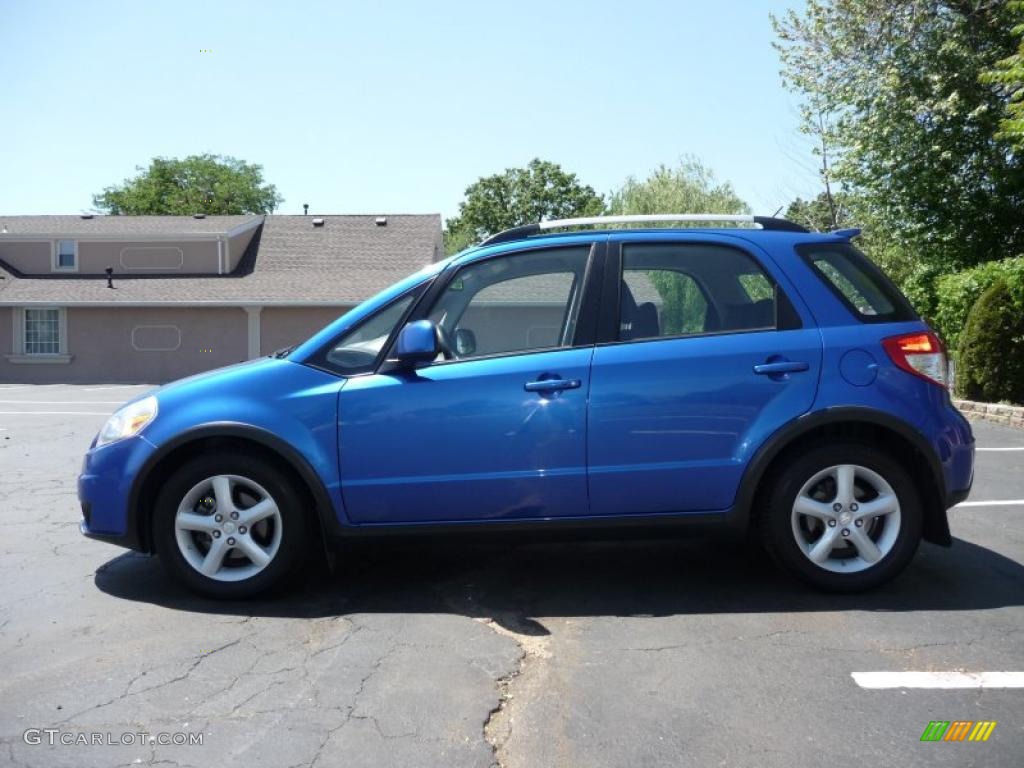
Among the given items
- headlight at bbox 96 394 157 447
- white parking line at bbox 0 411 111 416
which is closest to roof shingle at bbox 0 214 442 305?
white parking line at bbox 0 411 111 416

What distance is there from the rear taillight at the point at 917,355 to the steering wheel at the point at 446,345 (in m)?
2.15

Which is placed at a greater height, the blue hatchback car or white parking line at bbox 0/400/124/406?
the blue hatchback car

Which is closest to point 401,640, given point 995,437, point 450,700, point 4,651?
point 450,700

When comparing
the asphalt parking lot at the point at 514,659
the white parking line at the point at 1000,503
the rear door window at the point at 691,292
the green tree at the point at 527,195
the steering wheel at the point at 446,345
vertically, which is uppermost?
the green tree at the point at 527,195

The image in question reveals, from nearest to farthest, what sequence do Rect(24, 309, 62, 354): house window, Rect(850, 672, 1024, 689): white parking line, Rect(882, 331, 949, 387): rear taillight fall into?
Rect(850, 672, 1024, 689): white parking line
Rect(882, 331, 949, 387): rear taillight
Rect(24, 309, 62, 354): house window

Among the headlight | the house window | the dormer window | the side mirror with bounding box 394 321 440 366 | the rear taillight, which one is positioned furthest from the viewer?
the dormer window

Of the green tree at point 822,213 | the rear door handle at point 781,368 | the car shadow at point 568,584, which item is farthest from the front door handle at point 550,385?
the green tree at point 822,213

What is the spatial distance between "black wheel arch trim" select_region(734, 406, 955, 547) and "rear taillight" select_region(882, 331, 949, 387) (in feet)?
0.92

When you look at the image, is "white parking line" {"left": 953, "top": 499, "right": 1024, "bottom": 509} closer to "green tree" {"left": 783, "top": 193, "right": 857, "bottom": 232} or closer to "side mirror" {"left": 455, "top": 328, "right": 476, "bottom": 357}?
"side mirror" {"left": 455, "top": 328, "right": 476, "bottom": 357}

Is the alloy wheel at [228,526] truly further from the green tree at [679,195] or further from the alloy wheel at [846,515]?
the green tree at [679,195]

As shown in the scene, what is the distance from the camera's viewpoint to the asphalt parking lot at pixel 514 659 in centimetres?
313

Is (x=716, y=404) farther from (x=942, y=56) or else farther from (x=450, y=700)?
(x=942, y=56)

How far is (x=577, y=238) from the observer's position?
488cm

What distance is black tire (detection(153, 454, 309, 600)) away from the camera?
4.60m
